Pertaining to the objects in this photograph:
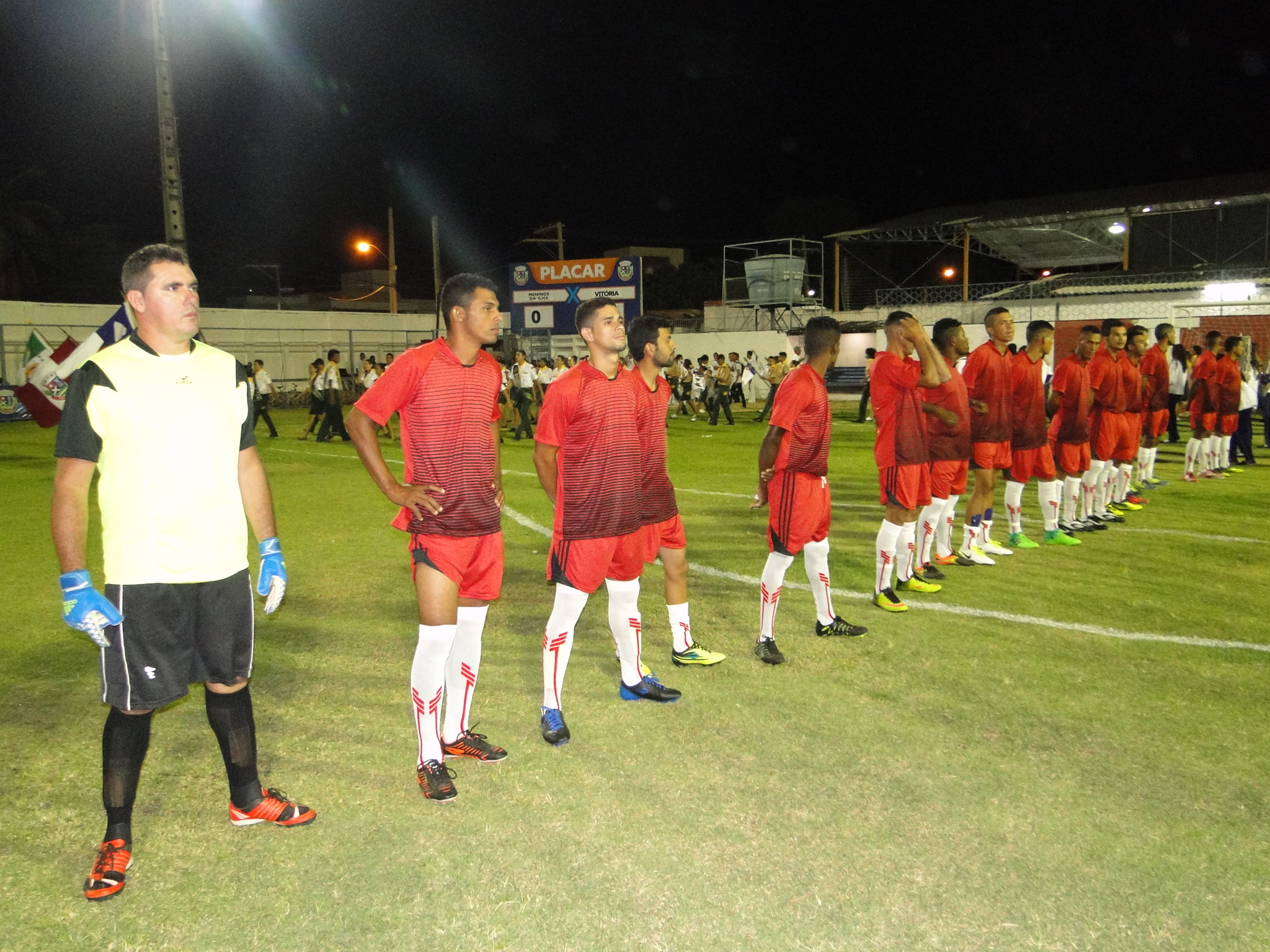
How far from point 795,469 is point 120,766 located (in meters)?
3.89

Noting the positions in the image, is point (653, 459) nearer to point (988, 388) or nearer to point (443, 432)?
point (443, 432)

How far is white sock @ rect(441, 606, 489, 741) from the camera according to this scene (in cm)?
406

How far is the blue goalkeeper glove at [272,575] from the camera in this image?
11.3 ft

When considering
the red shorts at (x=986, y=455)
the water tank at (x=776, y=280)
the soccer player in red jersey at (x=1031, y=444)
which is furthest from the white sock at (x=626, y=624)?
the water tank at (x=776, y=280)

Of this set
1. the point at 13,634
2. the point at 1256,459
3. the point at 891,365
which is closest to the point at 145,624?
the point at 13,634

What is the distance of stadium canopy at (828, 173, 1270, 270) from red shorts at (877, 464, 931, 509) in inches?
1408

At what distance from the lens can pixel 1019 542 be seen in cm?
885

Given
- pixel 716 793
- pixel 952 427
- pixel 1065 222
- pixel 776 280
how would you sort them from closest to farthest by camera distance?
pixel 716 793, pixel 952 427, pixel 776 280, pixel 1065 222

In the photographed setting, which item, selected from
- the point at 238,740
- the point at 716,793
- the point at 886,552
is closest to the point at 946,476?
the point at 886,552

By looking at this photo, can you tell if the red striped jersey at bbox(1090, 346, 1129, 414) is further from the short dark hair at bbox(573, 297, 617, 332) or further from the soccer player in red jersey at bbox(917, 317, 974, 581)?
the short dark hair at bbox(573, 297, 617, 332)

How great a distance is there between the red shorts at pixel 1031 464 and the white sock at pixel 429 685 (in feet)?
21.8

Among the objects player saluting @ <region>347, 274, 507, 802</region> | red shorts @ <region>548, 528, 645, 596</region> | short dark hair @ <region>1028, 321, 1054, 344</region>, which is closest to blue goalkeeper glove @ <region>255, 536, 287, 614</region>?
player saluting @ <region>347, 274, 507, 802</region>

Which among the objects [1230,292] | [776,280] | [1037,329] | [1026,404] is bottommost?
[1026,404]

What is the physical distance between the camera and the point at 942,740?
436cm
